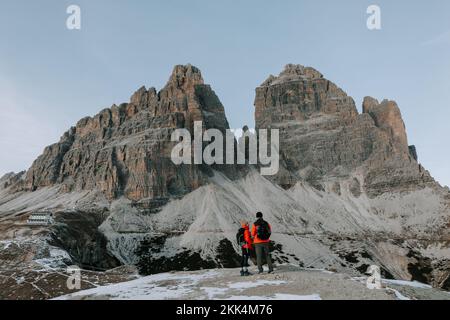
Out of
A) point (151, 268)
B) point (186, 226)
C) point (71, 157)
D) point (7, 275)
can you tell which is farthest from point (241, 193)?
point (7, 275)

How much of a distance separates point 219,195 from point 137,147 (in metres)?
32.8

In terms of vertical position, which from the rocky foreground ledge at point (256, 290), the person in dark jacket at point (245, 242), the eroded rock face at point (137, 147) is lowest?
the rocky foreground ledge at point (256, 290)

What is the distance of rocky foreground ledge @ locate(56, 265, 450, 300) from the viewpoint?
16.5 metres

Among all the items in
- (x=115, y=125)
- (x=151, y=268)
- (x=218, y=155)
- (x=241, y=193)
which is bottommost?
(x=151, y=268)

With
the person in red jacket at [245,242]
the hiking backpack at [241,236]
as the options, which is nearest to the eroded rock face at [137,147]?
the hiking backpack at [241,236]

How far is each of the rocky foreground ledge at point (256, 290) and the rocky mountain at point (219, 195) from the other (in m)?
62.3

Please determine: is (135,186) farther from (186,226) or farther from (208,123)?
(208,123)

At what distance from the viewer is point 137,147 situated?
146375mm

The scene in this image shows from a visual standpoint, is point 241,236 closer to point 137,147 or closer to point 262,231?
point 262,231

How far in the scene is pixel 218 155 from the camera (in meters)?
162

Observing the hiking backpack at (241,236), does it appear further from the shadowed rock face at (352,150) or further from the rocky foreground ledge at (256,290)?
the shadowed rock face at (352,150)

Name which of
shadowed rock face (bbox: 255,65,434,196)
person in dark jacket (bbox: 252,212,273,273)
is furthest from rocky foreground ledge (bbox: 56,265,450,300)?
shadowed rock face (bbox: 255,65,434,196)

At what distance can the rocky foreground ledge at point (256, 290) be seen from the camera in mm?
16547

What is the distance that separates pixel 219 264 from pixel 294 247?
89.7 feet
